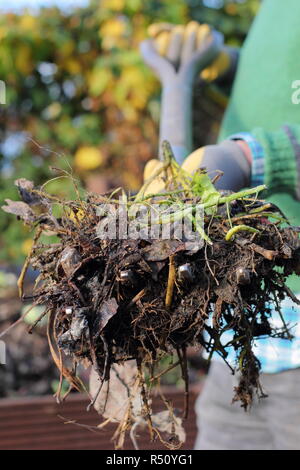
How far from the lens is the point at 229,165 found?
0.72 m

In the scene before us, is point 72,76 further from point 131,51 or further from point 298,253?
point 298,253

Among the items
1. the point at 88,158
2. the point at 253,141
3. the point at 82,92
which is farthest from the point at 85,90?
the point at 253,141

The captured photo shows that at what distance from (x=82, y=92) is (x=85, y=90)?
13 millimetres

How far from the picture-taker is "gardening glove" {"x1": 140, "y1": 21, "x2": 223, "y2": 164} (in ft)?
3.28

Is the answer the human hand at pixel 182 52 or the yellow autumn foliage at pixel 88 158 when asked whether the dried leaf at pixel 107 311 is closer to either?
the human hand at pixel 182 52

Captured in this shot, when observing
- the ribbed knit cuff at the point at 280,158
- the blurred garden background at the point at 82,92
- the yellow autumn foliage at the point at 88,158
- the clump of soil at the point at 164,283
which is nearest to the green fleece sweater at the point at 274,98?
the ribbed knit cuff at the point at 280,158

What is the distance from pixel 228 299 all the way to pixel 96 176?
1.61 meters

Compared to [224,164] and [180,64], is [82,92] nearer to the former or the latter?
[180,64]

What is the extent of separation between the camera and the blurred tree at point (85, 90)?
1.94m

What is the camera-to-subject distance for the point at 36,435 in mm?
1346

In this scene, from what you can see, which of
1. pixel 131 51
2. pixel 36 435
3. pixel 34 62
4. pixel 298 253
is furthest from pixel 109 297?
pixel 34 62

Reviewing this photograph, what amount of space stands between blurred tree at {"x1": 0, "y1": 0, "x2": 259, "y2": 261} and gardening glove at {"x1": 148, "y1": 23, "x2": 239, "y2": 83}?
736 millimetres

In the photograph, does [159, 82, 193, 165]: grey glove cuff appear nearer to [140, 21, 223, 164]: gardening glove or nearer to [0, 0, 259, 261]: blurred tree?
[140, 21, 223, 164]: gardening glove

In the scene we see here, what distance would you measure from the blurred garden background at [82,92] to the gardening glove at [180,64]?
75cm
